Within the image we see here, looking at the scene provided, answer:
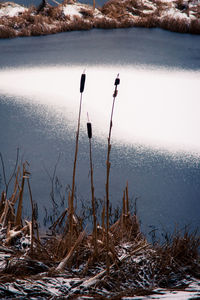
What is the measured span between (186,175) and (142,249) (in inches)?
35.0

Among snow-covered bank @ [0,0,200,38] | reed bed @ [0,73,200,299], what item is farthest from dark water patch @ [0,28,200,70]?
reed bed @ [0,73,200,299]


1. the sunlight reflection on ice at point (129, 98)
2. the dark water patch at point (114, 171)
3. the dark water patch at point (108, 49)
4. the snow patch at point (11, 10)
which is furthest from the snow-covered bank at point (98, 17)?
the dark water patch at point (114, 171)

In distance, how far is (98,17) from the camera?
4.97 metres

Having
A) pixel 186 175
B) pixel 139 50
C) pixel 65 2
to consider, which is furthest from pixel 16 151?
pixel 65 2

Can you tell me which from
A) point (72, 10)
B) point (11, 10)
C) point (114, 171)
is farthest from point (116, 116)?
point (11, 10)

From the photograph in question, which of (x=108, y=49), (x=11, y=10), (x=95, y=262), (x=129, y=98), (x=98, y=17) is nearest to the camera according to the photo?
(x=95, y=262)

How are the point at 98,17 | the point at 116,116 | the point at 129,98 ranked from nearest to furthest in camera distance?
the point at 116,116, the point at 129,98, the point at 98,17

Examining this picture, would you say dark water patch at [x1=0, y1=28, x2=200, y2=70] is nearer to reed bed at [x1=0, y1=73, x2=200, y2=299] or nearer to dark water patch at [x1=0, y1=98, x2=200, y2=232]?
dark water patch at [x1=0, y1=98, x2=200, y2=232]

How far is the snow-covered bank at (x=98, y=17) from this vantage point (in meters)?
4.60

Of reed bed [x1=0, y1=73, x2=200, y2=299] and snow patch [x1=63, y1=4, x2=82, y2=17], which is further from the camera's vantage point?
snow patch [x1=63, y1=4, x2=82, y2=17]

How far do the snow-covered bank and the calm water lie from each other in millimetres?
449

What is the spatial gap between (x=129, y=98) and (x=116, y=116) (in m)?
0.29

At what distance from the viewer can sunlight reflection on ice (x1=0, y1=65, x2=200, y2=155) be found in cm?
237

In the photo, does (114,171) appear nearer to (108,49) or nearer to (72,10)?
(108,49)
